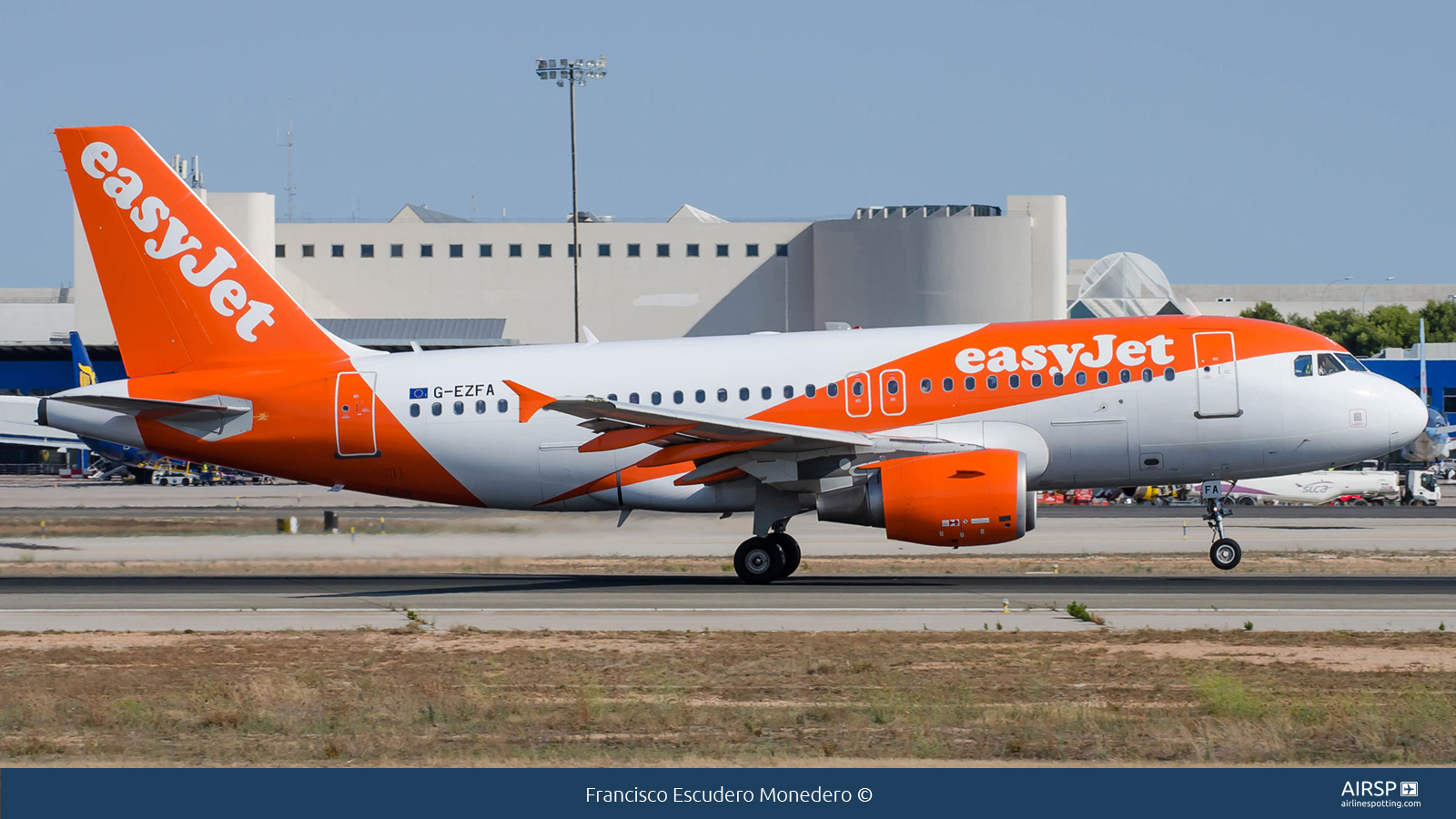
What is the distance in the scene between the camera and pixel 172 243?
2769 centimetres

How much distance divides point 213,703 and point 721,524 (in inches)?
1252

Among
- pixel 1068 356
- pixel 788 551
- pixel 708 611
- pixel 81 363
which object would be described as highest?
pixel 81 363

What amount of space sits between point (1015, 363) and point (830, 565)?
25.3 feet

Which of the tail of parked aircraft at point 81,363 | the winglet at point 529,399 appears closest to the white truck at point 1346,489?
the winglet at point 529,399

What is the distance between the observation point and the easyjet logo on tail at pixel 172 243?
27641 millimetres

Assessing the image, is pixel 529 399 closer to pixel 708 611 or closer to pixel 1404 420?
pixel 708 611

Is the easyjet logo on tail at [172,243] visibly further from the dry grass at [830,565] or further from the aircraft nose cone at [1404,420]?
the aircraft nose cone at [1404,420]

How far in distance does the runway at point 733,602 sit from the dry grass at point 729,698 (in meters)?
1.44

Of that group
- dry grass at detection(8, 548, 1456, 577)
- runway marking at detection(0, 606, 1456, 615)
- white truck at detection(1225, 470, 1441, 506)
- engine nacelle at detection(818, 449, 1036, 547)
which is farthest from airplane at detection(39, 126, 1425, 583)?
white truck at detection(1225, 470, 1441, 506)

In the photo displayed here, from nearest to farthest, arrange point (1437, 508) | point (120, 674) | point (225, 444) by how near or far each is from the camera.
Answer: point (120, 674) → point (225, 444) → point (1437, 508)

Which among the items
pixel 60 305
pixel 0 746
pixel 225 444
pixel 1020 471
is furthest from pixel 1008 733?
pixel 60 305

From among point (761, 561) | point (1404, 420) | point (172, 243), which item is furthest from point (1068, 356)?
point (172, 243)

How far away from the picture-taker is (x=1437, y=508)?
58.7 metres

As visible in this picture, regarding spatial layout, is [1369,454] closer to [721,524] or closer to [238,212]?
[721,524]
